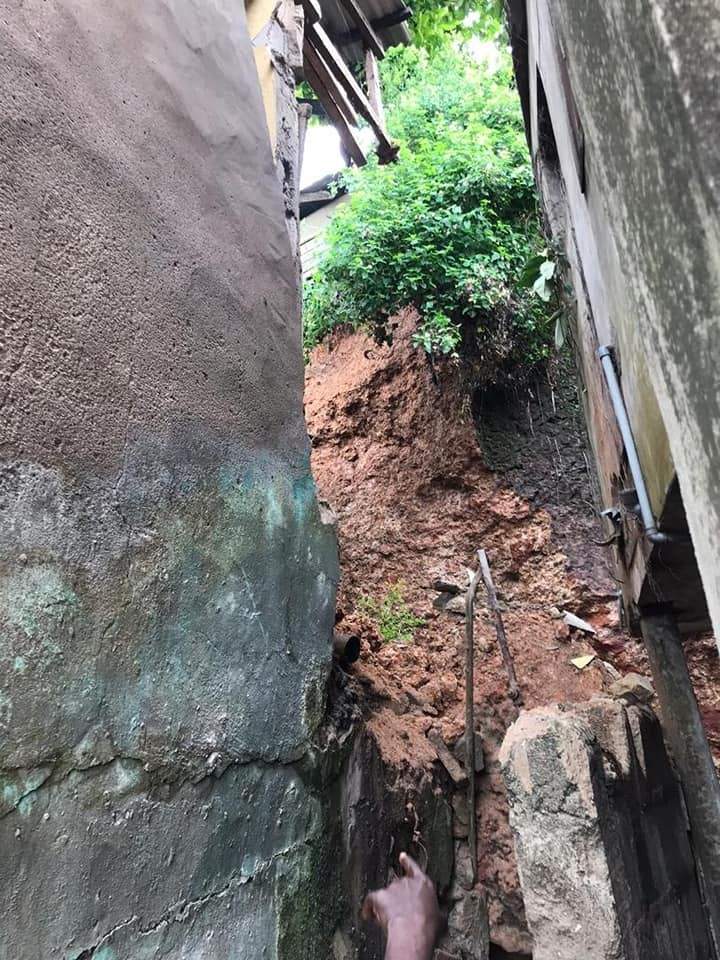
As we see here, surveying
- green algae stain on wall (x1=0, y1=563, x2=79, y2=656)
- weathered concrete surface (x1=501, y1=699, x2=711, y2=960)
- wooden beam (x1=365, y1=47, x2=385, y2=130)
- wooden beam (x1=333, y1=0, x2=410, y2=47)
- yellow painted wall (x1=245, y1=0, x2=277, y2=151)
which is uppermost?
wooden beam (x1=333, y1=0, x2=410, y2=47)

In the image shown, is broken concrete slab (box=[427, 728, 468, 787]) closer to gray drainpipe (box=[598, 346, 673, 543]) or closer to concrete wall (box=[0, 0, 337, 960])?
concrete wall (box=[0, 0, 337, 960])

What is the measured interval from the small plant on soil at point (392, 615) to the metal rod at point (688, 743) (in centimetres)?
270

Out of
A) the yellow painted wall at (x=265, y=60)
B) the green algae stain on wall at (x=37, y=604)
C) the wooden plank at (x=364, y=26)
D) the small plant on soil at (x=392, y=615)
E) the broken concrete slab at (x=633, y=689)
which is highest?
the wooden plank at (x=364, y=26)

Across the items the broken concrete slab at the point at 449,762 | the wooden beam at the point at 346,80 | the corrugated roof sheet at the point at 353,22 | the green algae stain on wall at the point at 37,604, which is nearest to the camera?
the green algae stain on wall at the point at 37,604

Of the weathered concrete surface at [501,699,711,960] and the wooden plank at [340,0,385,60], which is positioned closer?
the weathered concrete surface at [501,699,711,960]

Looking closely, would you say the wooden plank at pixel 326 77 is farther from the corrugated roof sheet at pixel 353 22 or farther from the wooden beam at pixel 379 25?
the wooden beam at pixel 379 25

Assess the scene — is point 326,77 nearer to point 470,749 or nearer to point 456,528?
point 456,528

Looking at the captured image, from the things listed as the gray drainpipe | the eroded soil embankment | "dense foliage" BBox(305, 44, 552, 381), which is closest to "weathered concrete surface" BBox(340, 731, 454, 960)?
the eroded soil embankment

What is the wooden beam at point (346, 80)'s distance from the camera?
239 inches

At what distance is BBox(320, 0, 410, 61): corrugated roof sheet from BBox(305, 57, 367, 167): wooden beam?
1.45m

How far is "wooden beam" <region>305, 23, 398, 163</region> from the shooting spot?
6.08 meters

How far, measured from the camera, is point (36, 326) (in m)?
2.08

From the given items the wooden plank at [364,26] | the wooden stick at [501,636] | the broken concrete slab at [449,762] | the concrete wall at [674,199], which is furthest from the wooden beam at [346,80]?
the broken concrete slab at [449,762]

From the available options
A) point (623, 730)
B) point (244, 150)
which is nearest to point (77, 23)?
point (244, 150)
